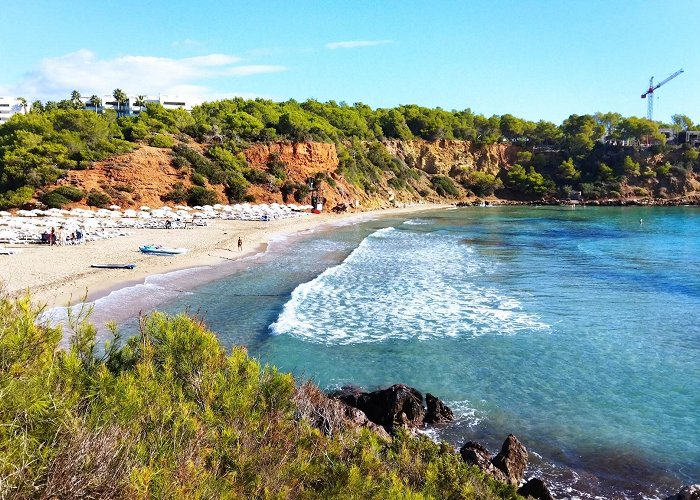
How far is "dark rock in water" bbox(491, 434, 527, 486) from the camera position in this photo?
30.7 ft

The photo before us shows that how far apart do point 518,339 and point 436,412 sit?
6.52 metres

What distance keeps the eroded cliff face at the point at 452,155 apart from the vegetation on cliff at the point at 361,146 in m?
0.77

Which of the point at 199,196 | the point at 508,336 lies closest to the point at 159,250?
the point at 508,336

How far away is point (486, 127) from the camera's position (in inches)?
4537

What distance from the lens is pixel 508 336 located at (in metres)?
17.8

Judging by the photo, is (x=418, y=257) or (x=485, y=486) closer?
(x=485, y=486)

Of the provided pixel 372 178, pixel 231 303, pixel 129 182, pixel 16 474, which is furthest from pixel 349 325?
pixel 372 178

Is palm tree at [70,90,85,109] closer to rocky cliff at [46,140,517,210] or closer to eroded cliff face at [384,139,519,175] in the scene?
rocky cliff at [46,140,517,210]

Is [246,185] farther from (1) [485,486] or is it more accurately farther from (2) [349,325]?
(1) [485,486]

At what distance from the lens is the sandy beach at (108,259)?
68.7ft

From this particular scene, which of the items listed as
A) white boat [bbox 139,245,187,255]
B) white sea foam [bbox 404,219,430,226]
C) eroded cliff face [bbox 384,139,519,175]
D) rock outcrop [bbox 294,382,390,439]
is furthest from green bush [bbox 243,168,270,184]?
rock outcrop [bbox 294,382,390,439]

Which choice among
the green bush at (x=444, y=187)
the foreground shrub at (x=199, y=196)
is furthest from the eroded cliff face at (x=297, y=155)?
the green bush at (x=444, y=187)

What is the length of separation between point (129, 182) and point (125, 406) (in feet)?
170

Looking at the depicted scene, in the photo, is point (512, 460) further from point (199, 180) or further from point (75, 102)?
point (75, 102)
